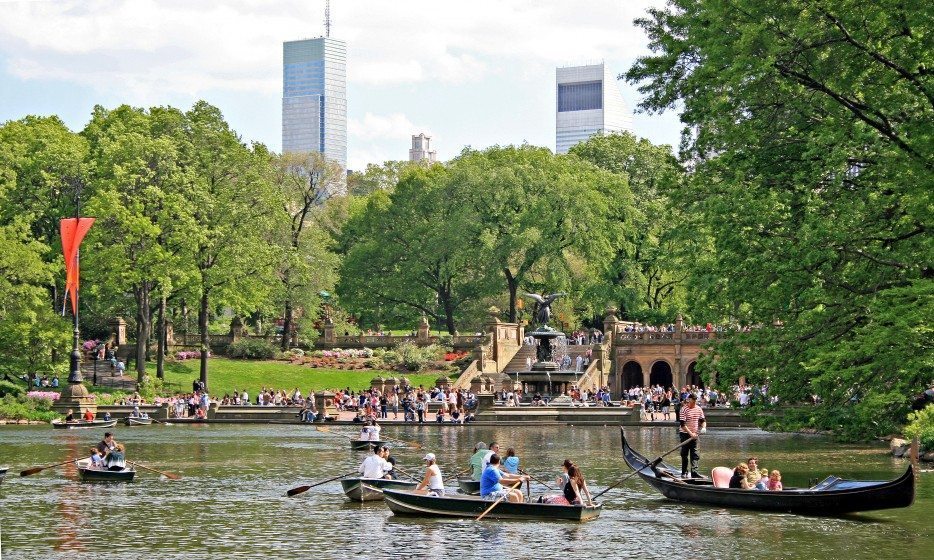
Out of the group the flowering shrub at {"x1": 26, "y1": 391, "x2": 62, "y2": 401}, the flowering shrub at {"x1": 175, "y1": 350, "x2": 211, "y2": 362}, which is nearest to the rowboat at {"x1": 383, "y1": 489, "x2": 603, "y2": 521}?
the flowering shrub at {"x1": 26, "y1": 391, "x2": 62, "y2": 401}

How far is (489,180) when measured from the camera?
93.8 meters

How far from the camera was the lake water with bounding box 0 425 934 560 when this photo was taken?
81.3 feet

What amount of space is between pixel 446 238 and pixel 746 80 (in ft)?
208

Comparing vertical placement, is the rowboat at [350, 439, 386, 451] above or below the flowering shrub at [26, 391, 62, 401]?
below

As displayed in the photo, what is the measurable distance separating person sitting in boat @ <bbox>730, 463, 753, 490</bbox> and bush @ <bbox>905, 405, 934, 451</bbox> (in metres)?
5.46

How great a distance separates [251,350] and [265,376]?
5585 mm

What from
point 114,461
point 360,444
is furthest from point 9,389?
point 114,461

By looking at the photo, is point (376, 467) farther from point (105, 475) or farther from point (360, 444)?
point (360, 444)

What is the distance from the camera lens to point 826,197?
31.5 meters

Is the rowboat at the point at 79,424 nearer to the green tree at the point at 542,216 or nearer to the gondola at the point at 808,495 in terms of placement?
the green tree at the point at 542,216

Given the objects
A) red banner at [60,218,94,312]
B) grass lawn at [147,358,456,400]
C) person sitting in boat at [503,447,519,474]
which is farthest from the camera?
grass lawn at [147,358,456,400]

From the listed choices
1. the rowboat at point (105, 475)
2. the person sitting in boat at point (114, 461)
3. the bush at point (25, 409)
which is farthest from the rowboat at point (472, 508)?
the bush at point (25, 409)

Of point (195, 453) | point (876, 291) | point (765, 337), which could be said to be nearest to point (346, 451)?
point (195, 453)

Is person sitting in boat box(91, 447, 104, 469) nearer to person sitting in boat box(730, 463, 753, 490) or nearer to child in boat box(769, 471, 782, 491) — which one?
person sitting in boat box(730, 463, 753, 490)
